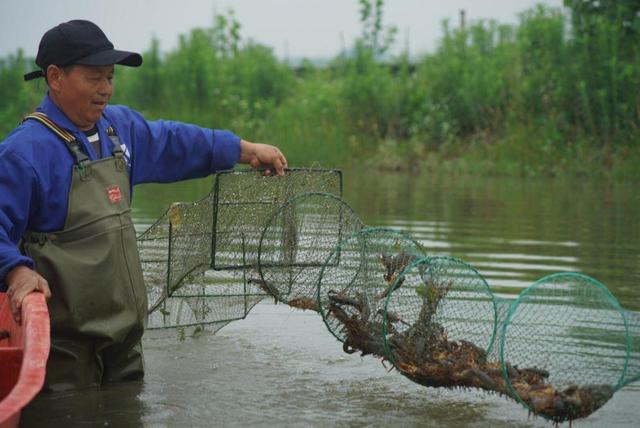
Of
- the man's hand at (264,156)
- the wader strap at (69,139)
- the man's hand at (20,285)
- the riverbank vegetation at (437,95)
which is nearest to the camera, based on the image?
the man's hand at (20,285)

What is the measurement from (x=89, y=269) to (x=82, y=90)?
0.81 meters


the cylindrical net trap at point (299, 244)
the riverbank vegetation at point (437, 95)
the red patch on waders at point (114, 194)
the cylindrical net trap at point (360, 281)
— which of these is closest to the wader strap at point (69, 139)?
the red patch on waders at point (114, 194)

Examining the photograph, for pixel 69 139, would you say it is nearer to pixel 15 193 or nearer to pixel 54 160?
pixel 54 160

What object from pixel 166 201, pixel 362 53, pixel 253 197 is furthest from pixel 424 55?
pixel 253 197

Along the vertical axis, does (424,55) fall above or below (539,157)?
above

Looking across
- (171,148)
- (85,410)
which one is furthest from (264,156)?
(85,410)

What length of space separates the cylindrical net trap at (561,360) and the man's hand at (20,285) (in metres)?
1.91

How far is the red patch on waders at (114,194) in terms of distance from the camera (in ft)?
16.3

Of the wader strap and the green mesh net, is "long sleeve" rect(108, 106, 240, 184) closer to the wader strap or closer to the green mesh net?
the green mesh net

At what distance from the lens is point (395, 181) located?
62.3 feet

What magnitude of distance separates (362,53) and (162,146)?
2096 centimetres

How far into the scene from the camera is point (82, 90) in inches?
194

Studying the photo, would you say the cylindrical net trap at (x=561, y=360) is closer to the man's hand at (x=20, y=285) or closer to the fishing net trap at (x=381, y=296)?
the fishing net trap at (x=381, y=296)

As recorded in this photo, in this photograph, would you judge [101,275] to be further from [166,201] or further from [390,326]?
[166,201]
